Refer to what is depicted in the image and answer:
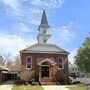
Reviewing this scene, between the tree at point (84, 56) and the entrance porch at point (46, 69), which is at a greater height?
the tree at point (84, 56)

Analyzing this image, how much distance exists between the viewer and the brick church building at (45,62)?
180 feet

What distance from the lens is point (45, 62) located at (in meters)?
55.3

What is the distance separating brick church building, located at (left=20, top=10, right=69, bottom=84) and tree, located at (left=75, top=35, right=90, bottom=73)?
3.23 metres

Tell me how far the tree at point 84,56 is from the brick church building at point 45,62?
10.6 ft

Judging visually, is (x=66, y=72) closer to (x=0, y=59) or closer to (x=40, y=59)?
(x=40, y=59)

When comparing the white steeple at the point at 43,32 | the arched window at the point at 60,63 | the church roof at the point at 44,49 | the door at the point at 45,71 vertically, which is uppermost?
the white steeple at the point at 43,32

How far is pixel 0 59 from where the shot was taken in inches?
4988

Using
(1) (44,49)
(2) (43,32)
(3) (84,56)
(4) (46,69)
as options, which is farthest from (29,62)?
(2) (43,32)

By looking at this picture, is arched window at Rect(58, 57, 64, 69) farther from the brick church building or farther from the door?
the door

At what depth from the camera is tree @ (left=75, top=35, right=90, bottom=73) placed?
5266cm

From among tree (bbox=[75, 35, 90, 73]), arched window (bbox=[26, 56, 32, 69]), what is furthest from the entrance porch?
tree (bbox=[75, 35, 90, 73])

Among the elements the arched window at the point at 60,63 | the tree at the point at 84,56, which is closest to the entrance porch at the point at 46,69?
the arched window at the point at 60,63

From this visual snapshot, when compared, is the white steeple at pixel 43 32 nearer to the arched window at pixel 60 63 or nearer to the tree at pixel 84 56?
the arched window at pixel 60 63

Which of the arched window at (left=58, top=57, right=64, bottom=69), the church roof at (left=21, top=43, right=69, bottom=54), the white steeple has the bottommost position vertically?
the arched window at (left=58, top=57, right=64, bottom=69)
